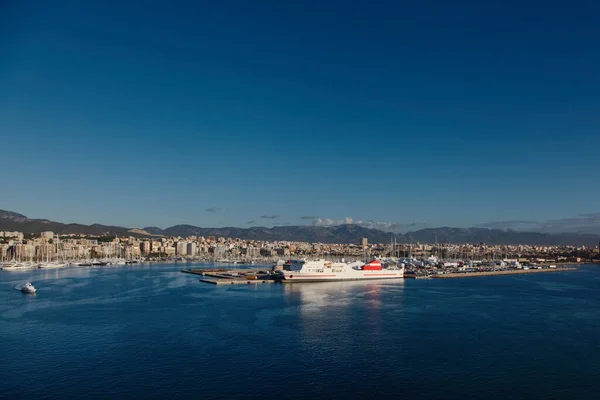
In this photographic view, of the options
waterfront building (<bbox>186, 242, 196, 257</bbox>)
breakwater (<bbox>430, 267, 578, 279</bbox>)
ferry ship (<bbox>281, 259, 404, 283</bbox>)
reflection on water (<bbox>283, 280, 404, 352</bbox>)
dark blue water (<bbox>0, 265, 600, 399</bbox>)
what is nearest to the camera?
dark blue water (<bbox>0, 265, 600, 399</bbox>)

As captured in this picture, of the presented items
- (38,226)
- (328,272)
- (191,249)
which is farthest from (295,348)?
(38,226)

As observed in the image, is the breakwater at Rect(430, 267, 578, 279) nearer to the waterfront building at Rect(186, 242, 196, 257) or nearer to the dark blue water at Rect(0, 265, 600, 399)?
the dark blue water at Rect(0, 265, 600, 399)

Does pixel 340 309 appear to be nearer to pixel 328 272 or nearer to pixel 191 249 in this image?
pixel 328 272

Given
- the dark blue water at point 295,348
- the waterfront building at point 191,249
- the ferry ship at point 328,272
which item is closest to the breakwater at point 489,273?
the ferry ship at point 328,272

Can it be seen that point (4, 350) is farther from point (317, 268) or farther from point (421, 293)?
point (317, 268)

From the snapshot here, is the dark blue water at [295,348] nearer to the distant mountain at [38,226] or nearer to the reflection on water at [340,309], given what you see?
the reflection on water at [340,309]

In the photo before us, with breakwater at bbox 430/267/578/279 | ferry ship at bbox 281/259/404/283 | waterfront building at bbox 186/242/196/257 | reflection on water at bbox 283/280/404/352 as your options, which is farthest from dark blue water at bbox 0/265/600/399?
waterfront building at bbox 186/242/196/257
